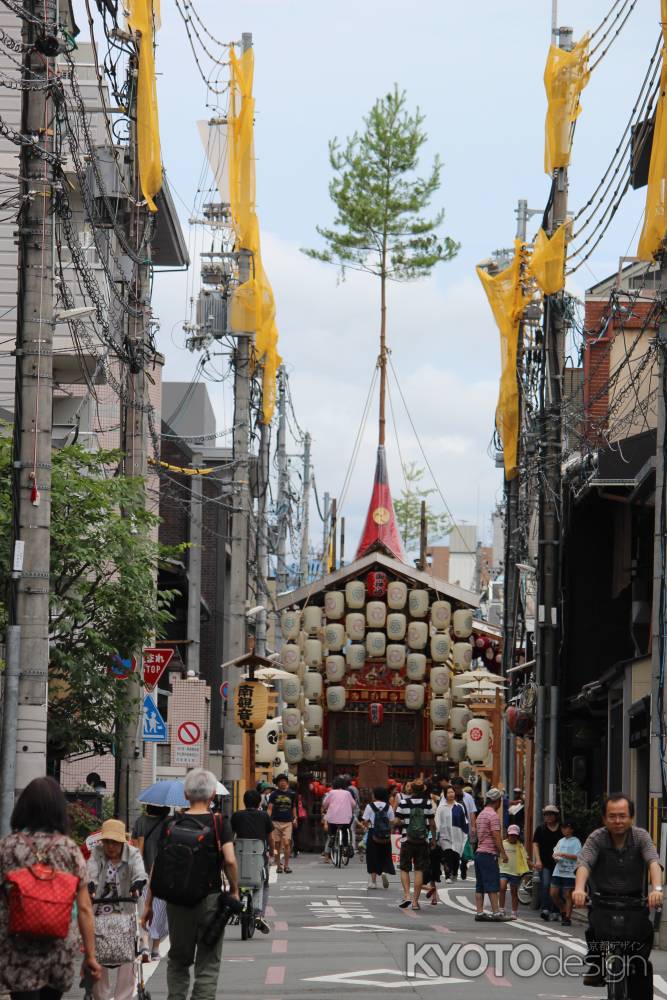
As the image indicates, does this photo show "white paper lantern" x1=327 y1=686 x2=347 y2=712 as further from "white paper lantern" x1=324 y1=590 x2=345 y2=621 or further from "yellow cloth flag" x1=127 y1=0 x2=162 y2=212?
"yellow cloth flag" x1=127 y1=0 x2=162 y2=212

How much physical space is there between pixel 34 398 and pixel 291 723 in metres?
34.4

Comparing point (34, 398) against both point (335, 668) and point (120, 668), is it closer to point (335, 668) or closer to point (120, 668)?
point (120, 668)

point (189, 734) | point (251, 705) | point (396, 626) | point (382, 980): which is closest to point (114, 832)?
point (382, 980)

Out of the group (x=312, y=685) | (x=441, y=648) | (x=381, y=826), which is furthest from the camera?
(x=441, y=648)

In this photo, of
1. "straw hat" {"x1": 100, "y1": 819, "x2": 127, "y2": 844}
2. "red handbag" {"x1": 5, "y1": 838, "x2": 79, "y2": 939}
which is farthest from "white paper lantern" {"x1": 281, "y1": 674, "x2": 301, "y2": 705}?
"red handbag" {"x1": 5, "y1": 838, "x2": 79, "y2": 939}

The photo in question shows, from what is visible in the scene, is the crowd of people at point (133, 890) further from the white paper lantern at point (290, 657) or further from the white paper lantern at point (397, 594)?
the white paper lantern at point (397, 594)

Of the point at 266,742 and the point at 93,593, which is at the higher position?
the point at 93,593

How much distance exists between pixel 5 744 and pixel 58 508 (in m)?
7.80

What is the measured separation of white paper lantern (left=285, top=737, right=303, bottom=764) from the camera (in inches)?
1897

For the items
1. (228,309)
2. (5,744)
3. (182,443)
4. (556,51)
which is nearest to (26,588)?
(5,744)

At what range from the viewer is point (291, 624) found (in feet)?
162

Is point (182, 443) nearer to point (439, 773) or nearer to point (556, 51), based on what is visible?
point (439, 773)

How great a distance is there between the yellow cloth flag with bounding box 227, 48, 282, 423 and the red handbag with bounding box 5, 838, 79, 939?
80.9ft

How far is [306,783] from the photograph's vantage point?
165ft
